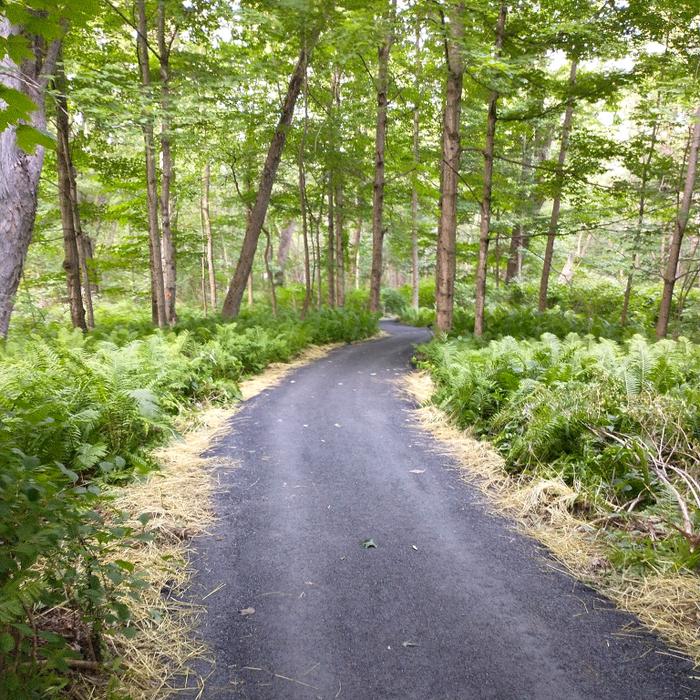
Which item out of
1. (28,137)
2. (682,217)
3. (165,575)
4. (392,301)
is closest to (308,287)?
(682,217)

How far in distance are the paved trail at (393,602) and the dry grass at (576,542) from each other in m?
0.14

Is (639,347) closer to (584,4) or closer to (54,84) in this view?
(584,4)

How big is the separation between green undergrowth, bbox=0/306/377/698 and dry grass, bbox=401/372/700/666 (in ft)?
9.84

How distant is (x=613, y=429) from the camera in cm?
437

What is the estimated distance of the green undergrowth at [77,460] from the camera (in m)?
1.83

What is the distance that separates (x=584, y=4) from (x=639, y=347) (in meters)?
6.96

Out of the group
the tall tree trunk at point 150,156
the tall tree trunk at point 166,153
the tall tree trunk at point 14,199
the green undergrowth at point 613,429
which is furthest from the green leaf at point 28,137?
the tall tree trunk at point 166,153

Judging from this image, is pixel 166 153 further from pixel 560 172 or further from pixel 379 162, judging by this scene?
pixel 560 172

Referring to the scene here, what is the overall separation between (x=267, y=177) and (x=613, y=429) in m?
10.7

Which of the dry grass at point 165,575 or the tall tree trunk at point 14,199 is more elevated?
the tall tree trunk at point 14,199

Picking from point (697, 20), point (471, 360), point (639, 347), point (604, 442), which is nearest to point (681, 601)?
point (604, 442)

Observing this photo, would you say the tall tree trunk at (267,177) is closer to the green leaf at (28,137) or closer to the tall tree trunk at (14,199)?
the tall tree trunk at (14,199)

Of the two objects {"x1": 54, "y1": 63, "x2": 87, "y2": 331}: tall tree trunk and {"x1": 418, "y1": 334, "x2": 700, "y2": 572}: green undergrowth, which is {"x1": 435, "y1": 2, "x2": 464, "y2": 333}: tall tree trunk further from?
{"x1": 54, "y1": 63, "x2": 87, "y2": 331}: tall tree trunk

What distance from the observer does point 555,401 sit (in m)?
4.88
